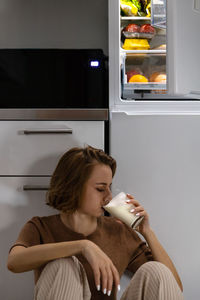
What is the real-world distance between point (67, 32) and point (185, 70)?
5.80 feet

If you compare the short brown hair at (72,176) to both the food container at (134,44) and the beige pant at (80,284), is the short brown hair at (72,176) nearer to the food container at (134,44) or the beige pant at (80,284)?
the beige pant at (80,284)

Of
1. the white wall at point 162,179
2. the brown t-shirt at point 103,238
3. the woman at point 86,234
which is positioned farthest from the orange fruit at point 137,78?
the brown t-shirt at point 103,238

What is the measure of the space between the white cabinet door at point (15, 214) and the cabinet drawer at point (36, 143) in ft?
0.15

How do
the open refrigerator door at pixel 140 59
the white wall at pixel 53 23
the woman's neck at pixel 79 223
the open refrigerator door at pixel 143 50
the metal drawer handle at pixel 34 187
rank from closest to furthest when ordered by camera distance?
the woman's neck at pixel 79 223, the metal drawer handle at pixel 34 187, the open refrigerator door at pixel 140 59, the open refrigerator door at pixel 143 50, the white wall at pixel 53 23

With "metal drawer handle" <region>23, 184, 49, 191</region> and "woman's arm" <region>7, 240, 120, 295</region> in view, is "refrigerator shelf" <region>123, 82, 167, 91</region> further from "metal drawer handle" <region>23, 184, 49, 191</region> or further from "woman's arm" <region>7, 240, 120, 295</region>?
"woman's arm" <region>7, 240, 120, 295</region>

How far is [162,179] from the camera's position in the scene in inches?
69.5

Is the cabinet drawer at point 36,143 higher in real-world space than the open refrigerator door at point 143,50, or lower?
lower

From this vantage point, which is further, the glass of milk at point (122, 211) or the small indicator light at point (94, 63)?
the small indicator light at point (94, 63)

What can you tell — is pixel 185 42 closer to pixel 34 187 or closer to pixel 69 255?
pixel 69 255

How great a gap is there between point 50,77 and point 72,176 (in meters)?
0.87

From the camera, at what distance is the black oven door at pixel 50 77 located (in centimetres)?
215

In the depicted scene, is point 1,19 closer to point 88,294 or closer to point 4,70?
point 4,70

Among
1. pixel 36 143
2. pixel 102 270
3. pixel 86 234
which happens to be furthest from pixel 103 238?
pixel 36 143

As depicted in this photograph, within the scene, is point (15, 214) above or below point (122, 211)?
below
